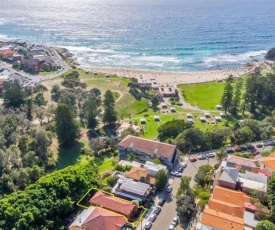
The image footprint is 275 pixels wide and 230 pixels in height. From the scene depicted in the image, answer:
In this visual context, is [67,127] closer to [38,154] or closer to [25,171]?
[38,154]

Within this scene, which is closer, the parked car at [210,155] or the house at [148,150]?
the house at [148,150]

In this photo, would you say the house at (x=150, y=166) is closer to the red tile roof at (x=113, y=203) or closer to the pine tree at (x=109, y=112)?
the red tile roof at (x=113, y=203)

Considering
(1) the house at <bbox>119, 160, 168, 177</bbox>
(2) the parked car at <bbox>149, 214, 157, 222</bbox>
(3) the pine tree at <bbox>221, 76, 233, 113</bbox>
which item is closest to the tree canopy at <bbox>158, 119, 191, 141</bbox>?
(1) the house at <bbox>119, 160, 168, 177</bbox>

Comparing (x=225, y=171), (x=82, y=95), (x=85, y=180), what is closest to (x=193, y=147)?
(x=225, y=171)

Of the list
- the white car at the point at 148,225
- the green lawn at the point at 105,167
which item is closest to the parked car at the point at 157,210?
the white car at the point at 148,225

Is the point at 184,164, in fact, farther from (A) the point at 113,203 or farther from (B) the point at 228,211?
(A) the point at 113,203

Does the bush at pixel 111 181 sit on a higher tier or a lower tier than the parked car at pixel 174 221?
higher

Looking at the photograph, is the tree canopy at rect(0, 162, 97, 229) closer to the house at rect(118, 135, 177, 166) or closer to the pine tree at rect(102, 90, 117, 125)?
the house at rect(118, 135, 177, 166)
